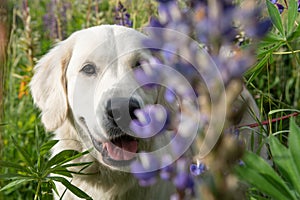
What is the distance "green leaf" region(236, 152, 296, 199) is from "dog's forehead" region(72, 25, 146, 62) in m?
1.34

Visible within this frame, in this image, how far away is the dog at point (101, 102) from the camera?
212 centimetres

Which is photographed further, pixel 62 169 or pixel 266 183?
pixel 62 169

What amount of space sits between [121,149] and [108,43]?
45 centimetres

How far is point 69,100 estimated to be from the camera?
2479mm

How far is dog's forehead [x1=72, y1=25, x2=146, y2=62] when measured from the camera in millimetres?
2340

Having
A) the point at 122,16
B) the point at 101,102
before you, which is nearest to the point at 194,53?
the point at 101,102

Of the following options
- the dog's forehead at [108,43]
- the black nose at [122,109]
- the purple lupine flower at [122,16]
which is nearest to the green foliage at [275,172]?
the black nose at [122,109]

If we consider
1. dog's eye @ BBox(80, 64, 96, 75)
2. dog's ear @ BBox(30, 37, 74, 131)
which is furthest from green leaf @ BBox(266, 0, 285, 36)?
dog's ear @ BBox(30, 37, 74, 131)

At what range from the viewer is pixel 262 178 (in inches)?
39.8

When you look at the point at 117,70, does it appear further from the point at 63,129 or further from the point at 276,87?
the point at 276,87

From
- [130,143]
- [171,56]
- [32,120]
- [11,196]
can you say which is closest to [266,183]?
[171,56]

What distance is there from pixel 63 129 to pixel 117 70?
428mm

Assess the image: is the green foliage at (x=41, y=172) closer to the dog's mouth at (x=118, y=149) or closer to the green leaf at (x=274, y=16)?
the dog's mouth at (x=118, y=149)

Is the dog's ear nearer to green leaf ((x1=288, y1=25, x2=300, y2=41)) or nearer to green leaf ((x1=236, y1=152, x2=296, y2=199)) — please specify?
green leaf ((x1=288, y1=25, x2=300, y2=41))
